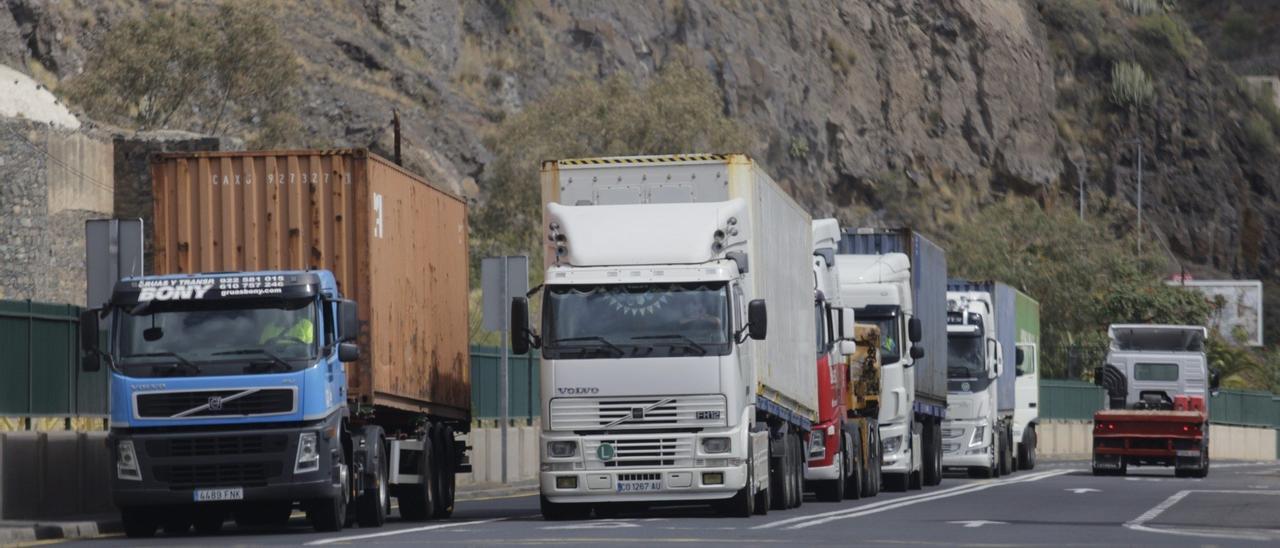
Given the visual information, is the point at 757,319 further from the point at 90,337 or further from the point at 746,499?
the point at 90,337

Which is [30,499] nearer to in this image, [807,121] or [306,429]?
[306,429]

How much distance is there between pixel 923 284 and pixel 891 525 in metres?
Result: 15.0

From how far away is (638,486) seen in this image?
75.7 ft

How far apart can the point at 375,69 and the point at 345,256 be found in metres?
52.1

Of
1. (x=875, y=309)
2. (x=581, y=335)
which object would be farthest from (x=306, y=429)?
(x=875, y=309)

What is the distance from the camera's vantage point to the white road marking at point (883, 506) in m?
22.9

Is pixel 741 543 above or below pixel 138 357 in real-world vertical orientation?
below

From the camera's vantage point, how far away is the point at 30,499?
2309 cm

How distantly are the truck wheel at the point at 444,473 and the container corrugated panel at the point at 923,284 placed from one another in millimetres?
12096

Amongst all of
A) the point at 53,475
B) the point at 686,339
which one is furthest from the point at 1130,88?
the point at 53,475

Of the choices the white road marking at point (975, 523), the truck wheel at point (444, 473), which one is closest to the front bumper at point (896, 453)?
the truck wheel at point (444, 473)

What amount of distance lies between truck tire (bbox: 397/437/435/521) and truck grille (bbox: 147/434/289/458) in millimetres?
3915

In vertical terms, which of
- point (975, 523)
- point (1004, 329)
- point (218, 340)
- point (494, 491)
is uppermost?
point (1004, 329)

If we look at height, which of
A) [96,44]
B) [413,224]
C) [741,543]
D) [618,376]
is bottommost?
[741,543]
